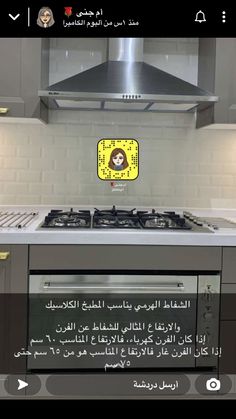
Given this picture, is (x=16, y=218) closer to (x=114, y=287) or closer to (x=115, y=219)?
(x=115, y=219)

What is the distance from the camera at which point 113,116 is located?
2.75 metres

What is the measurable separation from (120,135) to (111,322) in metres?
1.11

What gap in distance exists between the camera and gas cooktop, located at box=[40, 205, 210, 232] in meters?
2.16

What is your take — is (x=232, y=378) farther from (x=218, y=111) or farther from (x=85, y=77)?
(x=85, y=77)

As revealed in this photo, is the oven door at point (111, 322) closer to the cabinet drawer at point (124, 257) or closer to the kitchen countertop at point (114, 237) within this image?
the cabinet drawer at point (124, 257)

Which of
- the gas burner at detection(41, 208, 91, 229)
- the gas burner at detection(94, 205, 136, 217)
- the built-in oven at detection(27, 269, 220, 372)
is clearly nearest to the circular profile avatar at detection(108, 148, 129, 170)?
the gas burner at detection(94, 205, 136, 217)

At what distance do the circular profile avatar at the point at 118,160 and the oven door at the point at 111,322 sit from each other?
877 mm

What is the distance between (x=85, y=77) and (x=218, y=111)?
671mm

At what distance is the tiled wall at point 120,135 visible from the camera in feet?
8.87

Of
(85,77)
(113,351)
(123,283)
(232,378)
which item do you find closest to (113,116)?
(85,77)
